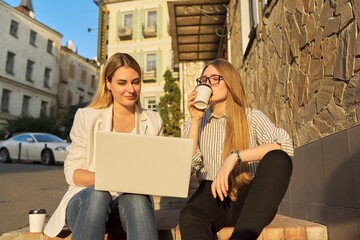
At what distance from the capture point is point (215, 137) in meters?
2.13

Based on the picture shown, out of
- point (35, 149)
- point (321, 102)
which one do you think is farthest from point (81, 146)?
point (35, 149)

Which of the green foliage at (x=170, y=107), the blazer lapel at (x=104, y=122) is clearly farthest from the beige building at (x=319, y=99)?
the green foliage at (x=170, y=107)

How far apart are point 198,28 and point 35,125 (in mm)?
19146

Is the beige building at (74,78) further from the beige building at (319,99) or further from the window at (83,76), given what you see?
the beige building at (319,99)

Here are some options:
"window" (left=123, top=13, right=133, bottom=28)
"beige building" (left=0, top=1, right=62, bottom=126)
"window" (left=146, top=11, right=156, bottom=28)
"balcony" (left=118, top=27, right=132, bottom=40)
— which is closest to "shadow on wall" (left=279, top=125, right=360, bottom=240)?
"balcony" (left=118, top=27, right=132, bottom=40)

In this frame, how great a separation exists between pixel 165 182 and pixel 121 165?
230 millimetres

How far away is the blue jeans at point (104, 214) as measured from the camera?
67.3 inches

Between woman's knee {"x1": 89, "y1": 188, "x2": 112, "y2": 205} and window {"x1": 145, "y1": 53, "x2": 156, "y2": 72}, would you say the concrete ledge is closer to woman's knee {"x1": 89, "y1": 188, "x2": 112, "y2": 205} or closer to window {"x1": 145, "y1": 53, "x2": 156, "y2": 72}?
woman's knee {"x1": 89, "y1": 188, "x2": 112, "y2": 205}

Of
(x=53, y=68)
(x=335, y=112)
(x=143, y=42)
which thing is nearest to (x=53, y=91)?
(x=53, y=68)

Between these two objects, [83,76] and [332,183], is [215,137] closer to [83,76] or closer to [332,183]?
[332,183]

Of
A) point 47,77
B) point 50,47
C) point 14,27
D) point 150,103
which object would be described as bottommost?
point 150,103

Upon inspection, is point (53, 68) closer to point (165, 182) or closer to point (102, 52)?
point (102, 52)

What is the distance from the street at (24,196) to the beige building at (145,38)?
1488 centimetres

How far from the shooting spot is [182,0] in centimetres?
780
